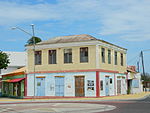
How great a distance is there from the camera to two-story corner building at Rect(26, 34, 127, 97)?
117 ft

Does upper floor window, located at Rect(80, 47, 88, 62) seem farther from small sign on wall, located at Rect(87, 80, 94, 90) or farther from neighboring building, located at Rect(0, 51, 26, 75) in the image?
neighboring building, located at Rect(0, 51, 26, 75)

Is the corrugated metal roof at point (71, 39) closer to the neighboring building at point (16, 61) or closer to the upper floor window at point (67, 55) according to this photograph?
the upper floor window at point (67, 55)

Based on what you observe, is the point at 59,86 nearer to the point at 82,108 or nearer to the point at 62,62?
the point at 62,62

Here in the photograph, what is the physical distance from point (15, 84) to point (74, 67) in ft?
34.8

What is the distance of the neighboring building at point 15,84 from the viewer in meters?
40.2

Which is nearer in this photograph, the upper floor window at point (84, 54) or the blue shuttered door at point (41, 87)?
the upper floor window at point (84, 54)

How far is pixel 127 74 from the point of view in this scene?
4556cm

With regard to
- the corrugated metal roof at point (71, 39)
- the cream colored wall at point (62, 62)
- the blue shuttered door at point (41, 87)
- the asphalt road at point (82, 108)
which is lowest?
the asphalt road at point (82, 108)

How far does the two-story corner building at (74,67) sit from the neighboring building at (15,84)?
4.28ft

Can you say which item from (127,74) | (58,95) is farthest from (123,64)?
(58,95)

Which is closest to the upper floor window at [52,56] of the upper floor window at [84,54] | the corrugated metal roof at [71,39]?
the corrugated metal roof at [71,39]

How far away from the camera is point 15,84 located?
42344mm

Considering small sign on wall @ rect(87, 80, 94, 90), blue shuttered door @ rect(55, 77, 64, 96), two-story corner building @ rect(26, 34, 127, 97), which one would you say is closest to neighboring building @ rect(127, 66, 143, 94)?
two-story corner building @ rect(26, 34, 127, 97)

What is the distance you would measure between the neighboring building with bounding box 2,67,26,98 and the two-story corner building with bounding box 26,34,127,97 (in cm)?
131
